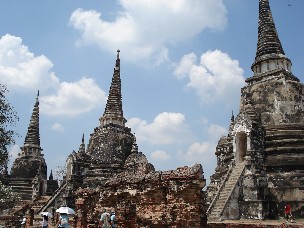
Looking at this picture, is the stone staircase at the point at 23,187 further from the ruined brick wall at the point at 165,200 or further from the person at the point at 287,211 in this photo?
the ruined brick wall at the point at 165,200

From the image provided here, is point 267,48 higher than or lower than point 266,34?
lower

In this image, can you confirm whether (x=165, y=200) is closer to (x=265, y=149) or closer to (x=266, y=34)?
(x=265, y=149)

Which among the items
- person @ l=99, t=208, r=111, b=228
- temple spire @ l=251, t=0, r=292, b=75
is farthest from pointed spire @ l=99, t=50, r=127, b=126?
person @ l=99, t=208, r=111, b=228

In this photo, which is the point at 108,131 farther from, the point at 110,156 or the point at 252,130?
the point at 252,130

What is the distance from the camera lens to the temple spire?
24109 millimetres

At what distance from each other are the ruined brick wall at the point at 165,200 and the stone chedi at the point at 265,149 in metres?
9.67

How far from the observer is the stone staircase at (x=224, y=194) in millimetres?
17781

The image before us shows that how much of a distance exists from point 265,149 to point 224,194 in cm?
376

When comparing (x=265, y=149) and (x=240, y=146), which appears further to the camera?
(x=240, y=146)

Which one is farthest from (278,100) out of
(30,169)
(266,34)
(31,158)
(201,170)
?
(31,158)

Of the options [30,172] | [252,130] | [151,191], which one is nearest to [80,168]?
[30,172]

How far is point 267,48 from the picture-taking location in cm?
2505

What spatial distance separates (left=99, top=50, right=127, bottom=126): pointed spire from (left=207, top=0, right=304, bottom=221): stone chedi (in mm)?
11528

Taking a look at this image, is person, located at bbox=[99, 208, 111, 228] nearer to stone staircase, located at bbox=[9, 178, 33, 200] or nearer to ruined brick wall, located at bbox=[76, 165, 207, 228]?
ruined brick wall, located at bbox=[76, 165, 207, 228]
